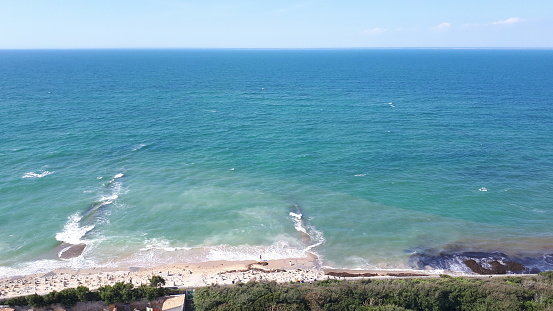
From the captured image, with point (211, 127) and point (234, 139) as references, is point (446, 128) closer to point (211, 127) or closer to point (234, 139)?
point (234, 139)

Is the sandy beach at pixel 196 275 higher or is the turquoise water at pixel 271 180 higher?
the turquoise water at pixel 271 180

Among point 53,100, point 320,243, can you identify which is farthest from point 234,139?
point 53,100

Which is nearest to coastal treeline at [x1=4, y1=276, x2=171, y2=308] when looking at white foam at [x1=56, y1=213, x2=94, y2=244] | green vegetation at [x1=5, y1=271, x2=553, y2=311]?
green vegetation at [x1=5, y1=271, x2=553, y2=311]

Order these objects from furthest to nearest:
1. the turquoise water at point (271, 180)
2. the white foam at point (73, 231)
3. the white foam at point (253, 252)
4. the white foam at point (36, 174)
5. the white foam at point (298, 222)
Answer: the white foam at point (36, 174)
the white foam at point (298, 222)
the white foam at point (73, 231)
the turquoise water at point (271, 180)
the white foam at point (253, 252)

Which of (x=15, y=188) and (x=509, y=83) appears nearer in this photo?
(x=15, y=188)

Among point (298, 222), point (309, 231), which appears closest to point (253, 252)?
point (309, 231)

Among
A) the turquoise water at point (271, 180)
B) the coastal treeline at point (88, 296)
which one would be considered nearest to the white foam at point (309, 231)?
the turquoise water at point (271, 180)

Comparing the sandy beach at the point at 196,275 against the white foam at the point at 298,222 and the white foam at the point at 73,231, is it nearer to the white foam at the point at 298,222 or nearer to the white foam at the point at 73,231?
the white foam at the point at 298,222
